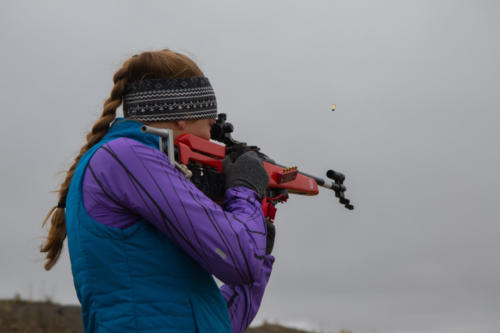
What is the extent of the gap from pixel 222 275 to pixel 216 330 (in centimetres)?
26

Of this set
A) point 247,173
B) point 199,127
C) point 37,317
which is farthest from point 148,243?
point 37,317

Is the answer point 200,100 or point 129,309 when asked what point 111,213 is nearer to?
point 129,309

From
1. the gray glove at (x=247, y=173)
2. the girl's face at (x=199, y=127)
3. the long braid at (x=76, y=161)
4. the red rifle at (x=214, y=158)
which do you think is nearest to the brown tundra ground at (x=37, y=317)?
the red rifle at (x=214, y=158)

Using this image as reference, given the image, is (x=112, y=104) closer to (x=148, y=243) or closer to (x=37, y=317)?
(x=148, y=243)

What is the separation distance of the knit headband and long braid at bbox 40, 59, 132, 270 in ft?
0.18

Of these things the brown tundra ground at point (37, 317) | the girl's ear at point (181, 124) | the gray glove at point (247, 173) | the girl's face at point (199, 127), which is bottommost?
the brown tundra ground at point (37, 317)

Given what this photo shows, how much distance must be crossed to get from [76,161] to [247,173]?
859mm

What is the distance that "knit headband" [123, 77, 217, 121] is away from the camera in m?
3.01

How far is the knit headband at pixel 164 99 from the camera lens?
3.01m

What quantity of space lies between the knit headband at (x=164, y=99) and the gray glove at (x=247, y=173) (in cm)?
32

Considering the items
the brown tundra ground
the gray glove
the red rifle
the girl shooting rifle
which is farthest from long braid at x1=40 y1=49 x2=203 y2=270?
the brown tundra ground

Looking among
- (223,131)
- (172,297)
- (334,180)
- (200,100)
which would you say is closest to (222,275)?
(172,297)

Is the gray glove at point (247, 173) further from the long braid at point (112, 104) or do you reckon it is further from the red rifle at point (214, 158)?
the long braid at point (112, 104)

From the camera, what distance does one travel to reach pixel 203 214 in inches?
103
